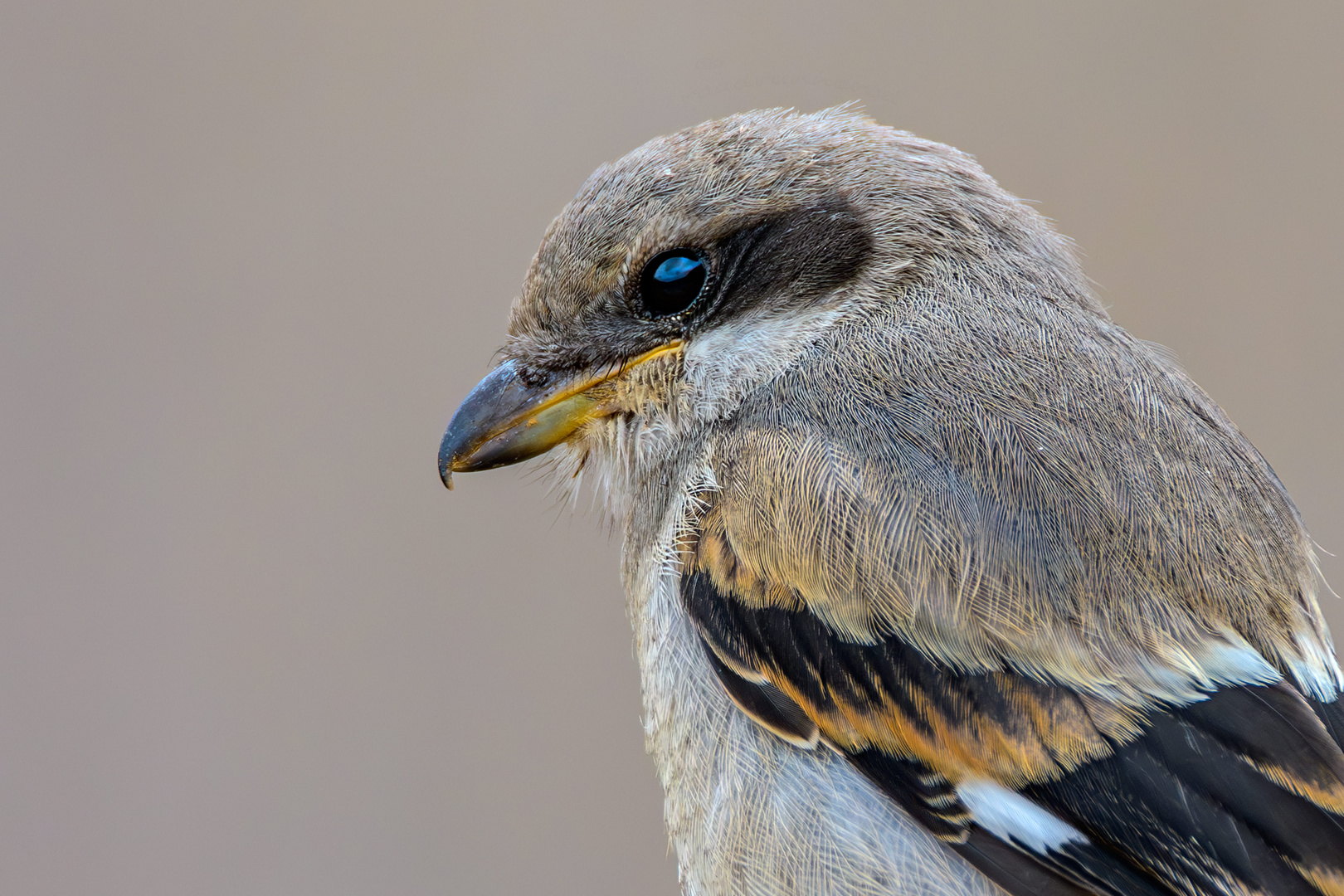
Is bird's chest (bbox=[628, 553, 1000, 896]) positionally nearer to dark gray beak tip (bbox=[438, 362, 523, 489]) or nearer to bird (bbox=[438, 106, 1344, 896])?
bird (bbox=[438, 106, 1344, 896])

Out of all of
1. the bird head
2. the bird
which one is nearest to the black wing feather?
the bird

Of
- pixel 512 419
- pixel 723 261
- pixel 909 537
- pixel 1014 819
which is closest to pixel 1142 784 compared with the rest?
pixel 1014 819

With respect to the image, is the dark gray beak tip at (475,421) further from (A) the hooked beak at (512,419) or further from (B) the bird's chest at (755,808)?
(B) the bird's chest at (755,808)

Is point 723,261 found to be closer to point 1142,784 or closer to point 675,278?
point 675,278

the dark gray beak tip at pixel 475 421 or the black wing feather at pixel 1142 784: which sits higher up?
the dark gray beak tip at pixel 475 421

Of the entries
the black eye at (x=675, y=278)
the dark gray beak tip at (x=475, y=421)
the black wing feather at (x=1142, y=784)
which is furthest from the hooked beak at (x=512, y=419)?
the black wing feather at (x=1142, y=784)

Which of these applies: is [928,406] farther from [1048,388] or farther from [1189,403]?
[1189,403]

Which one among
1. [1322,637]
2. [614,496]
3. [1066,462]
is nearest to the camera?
[1066,462]

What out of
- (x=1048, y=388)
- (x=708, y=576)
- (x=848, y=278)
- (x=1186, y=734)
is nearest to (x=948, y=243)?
(x=848, y=278)
